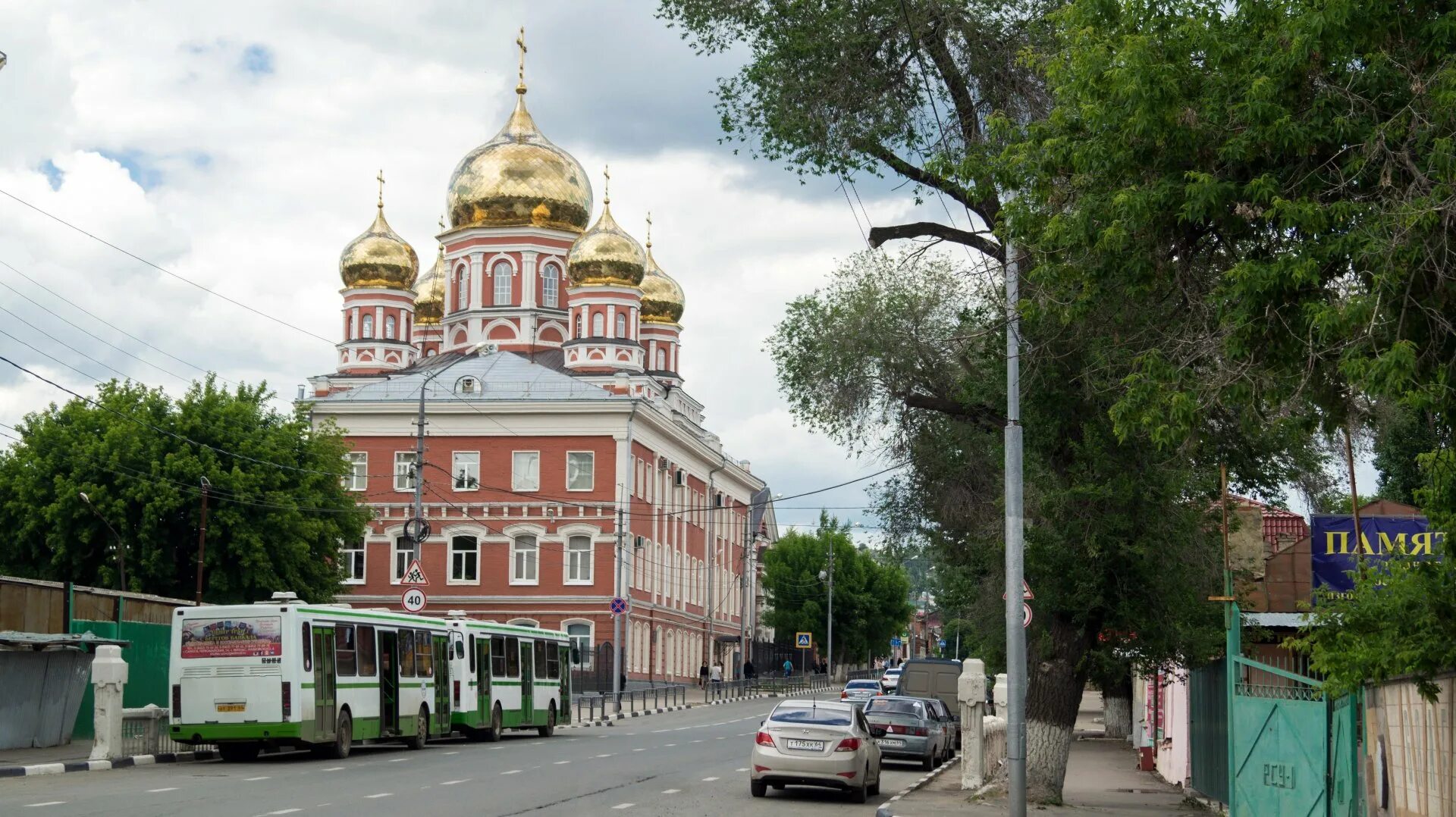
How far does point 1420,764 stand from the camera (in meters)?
11.5

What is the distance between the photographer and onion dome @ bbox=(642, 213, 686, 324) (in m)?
88.5

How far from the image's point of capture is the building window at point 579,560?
7131cm

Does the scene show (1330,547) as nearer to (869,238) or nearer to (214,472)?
(869,238)

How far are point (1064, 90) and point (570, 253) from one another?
66.2m

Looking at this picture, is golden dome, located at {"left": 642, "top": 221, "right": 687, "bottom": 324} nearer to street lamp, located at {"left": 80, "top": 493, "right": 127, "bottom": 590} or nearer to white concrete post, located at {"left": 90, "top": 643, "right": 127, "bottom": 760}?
street lamp, located at {"left": 80, "top": 493, "right": 127, "bottom": 590}

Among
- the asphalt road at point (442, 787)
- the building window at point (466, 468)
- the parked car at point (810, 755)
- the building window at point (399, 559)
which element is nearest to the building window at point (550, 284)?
the building window at point (466, 468)

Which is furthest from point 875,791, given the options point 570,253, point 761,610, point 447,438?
point 761,610

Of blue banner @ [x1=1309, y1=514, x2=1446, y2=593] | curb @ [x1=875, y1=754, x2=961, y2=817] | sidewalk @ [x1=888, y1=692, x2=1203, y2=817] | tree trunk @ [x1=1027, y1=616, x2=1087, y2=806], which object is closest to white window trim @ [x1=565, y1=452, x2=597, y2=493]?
curb @ [x1=875, y1=754, x2=961, y2=817]

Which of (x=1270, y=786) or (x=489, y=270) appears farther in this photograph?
(x=489, y=270)

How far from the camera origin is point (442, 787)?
2108cm

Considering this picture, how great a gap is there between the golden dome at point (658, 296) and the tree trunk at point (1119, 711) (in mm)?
46051

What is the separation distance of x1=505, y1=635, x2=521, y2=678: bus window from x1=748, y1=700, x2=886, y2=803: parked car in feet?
46.8

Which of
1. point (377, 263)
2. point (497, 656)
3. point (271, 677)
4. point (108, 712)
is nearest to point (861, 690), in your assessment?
point (497, 656)

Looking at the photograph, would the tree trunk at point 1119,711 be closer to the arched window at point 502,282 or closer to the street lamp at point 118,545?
the street lamp at point 118,545
